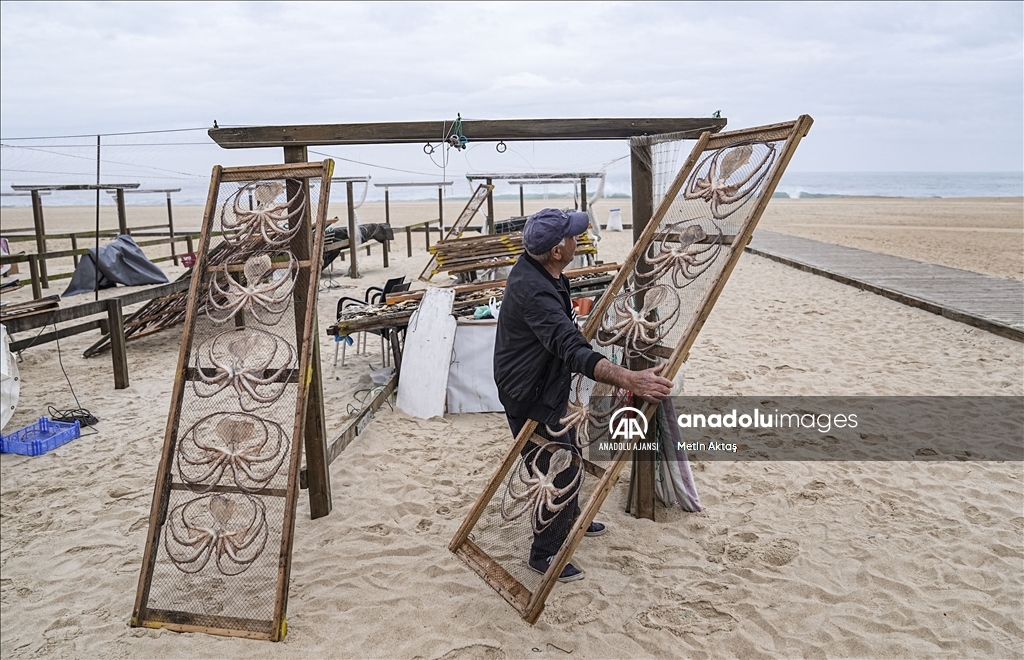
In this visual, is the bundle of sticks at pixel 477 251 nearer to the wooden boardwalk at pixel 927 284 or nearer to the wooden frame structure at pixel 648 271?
the wooden boardwalk at pixel 927 284

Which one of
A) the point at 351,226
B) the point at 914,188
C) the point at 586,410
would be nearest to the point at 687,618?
the point at 586,410

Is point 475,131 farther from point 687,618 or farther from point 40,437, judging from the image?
point 40,437

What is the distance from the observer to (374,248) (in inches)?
747

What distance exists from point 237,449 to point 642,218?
2465mm

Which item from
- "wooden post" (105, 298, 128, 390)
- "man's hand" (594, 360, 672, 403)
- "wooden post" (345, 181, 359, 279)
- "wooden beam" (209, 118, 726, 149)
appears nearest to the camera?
"man's hand" (594, 360, 672, 403)

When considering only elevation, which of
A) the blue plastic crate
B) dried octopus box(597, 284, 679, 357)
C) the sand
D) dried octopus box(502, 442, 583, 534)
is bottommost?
the sand

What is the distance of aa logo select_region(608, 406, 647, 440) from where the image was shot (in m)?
3.13

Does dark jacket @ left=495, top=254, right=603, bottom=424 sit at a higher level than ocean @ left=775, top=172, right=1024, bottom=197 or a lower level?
lower

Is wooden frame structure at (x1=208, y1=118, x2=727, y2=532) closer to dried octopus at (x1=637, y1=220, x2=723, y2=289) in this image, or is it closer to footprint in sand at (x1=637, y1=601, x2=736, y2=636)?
dried octopus at (x1=637, y1=220, x2=723, y2=289)

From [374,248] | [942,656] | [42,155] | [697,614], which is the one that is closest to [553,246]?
[697,614]

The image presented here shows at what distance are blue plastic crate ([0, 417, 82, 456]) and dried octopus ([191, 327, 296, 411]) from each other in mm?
2422

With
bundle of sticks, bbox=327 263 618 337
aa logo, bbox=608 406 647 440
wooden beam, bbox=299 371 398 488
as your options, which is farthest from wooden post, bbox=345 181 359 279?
aa logo, bbox=608 406 647 440

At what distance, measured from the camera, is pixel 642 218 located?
160 inches

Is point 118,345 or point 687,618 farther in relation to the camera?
point 118,345
